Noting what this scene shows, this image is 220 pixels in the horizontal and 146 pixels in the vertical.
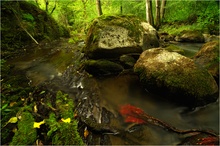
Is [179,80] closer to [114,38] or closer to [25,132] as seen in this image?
[114,38]

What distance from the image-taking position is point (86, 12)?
1855cm

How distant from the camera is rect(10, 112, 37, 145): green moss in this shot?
80.2 inches

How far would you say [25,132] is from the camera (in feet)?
7.09

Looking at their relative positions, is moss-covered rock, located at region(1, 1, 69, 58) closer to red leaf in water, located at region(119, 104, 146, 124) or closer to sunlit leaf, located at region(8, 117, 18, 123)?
sunlit leaf, located at region(8, 117, 18, 123)

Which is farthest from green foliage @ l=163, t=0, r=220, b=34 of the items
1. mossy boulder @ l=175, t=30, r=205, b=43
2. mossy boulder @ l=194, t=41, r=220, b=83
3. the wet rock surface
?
the wet rock surface

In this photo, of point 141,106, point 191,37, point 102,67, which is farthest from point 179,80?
point 191,37

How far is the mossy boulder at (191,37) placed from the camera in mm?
9372

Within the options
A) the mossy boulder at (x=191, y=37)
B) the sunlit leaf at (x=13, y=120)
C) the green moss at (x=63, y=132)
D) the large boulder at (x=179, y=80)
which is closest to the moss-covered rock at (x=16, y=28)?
the sunlit leaf at (x=13, y=120)

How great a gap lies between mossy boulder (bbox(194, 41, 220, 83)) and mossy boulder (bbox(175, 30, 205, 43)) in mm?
5323

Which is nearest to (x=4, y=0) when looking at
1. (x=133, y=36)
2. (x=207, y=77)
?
Answer: (x=133, y=36)

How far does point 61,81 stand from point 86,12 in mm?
15847

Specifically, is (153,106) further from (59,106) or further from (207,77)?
(59,106)

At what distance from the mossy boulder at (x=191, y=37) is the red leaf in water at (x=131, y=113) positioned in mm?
8048

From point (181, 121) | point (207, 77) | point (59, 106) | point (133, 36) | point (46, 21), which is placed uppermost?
point (46, 21)
